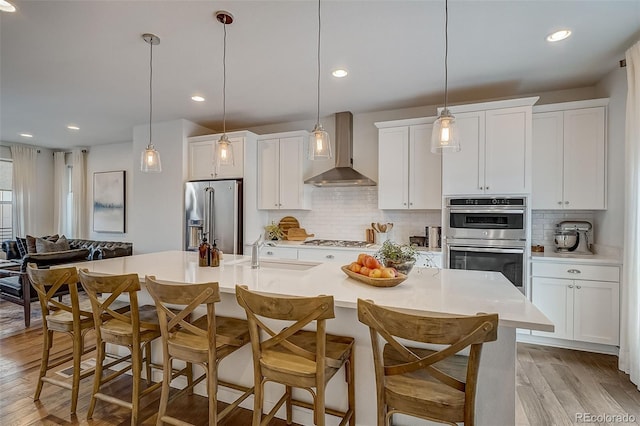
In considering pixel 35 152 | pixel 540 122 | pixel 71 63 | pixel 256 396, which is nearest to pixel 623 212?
pixel 540 122

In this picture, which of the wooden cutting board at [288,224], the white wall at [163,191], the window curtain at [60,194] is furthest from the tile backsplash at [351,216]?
the window curtain at [60,194]

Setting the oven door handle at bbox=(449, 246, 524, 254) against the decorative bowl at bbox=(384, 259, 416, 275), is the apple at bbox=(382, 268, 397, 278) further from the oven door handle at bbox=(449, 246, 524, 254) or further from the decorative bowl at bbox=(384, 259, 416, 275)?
the oven door handle at bbox=(449, 246, 524, 254)

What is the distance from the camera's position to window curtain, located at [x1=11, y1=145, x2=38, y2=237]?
6.53 m

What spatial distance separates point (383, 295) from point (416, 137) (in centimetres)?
268

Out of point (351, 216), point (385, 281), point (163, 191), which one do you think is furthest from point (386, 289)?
point (163, 191)

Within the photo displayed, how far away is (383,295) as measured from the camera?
1664 millimetres

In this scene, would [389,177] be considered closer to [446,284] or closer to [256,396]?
[446,284]

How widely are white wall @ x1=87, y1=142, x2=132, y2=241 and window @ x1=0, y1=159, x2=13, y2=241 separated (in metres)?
1.35

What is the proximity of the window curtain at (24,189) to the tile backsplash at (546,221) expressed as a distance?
9.19 metres

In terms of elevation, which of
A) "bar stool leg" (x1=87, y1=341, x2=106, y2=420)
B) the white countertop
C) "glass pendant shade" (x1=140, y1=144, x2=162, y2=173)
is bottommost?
"bar stool leg" (x1=87, y1=341, x2=106, y2=420)

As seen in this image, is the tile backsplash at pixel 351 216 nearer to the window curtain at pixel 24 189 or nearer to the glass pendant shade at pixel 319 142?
the glass pendant shade at pixel 319 142

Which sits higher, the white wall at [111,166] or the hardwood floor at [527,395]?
the white wall at [111,166]

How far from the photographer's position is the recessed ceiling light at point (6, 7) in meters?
2.11

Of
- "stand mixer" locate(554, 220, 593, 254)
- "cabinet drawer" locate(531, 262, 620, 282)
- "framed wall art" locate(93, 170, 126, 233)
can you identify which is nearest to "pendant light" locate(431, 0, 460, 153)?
"cabinet drawer" locate(531, 262, 620, 282)
